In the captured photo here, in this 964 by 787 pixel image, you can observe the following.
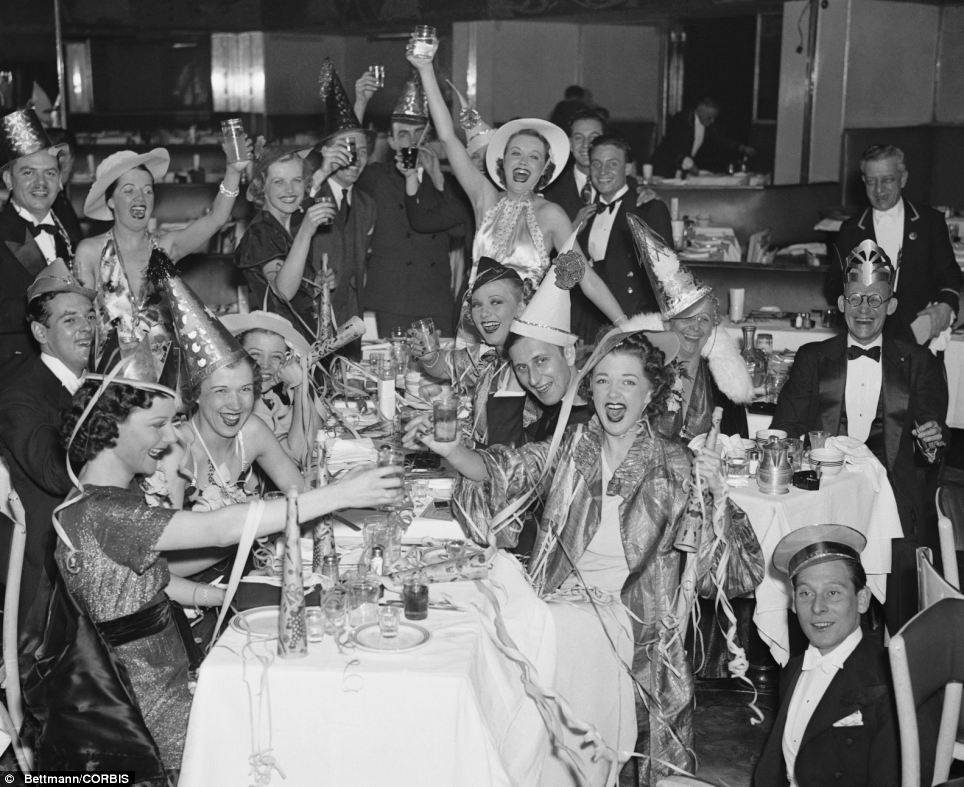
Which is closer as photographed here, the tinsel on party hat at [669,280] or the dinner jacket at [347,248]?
the tinsel on party hat at [669,280]

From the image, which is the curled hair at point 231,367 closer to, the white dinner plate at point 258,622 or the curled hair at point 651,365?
the white dinner plate at point 258,622

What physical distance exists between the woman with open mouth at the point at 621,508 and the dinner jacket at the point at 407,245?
2.89 meters

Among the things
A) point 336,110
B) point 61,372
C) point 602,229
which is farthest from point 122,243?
point 602,229

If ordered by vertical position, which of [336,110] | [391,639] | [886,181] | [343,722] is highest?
[336,110]

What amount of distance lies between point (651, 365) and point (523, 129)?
2.28 meters

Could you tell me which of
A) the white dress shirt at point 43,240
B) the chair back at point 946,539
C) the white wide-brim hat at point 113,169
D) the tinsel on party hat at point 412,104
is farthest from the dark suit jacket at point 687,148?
the chair back at point 946,539

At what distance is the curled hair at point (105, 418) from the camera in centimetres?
289

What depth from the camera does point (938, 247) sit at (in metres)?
6.17

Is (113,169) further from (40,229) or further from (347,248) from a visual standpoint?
(347,248)

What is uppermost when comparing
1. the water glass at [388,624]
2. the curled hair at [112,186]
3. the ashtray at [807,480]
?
the curled hair at [112,186]

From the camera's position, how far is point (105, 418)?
9.50 ft

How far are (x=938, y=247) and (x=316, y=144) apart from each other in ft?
10.7

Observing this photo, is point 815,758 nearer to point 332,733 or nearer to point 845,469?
point 332,733

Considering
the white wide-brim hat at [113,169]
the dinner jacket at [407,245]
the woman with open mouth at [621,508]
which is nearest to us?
the woman with open mouth at [621,508]
